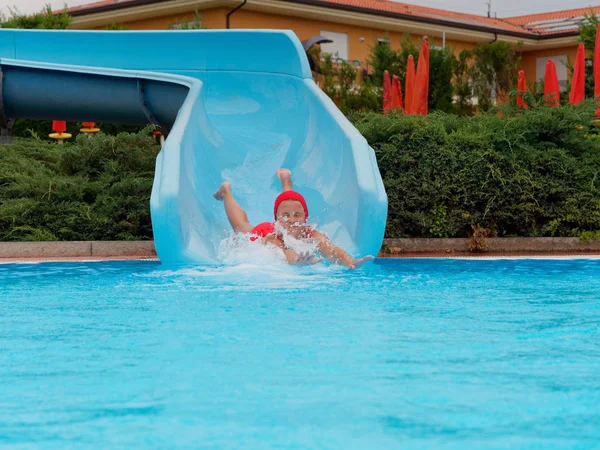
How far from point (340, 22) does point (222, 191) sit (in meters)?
18.9

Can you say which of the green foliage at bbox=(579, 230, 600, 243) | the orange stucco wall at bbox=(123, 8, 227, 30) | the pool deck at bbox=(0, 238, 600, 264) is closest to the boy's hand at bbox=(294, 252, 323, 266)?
the pool deck at bbox=(0, 238, 600, 264)

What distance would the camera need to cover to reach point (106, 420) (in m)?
3.04

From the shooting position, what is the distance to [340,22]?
26219mm

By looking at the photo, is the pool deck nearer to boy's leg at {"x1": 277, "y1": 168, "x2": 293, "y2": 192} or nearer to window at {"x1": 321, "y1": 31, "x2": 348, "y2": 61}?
boy's leg at {"x1": 277, "y1": 168, "x2": 293, "y2": 192}

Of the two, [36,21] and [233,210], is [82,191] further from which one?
[36,21]

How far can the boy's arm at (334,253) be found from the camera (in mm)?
7062

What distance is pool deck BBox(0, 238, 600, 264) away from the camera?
8.84 m

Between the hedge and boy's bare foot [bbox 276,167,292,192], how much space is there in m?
1.49

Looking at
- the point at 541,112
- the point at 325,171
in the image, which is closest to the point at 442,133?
the point at 541,112

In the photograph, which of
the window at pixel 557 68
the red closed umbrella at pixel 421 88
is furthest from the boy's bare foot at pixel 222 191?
the window at pixel 557 68

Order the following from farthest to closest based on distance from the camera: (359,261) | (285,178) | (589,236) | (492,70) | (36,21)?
(492,70), (36,21), (589,236), (285,178), (359,261)

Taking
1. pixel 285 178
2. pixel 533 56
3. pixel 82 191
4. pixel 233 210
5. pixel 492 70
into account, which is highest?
pixel 533 56

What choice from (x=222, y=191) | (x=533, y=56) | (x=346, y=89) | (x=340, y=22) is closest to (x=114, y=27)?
(x=346, y=89)

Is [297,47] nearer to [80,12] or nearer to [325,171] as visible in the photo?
[325,171]
